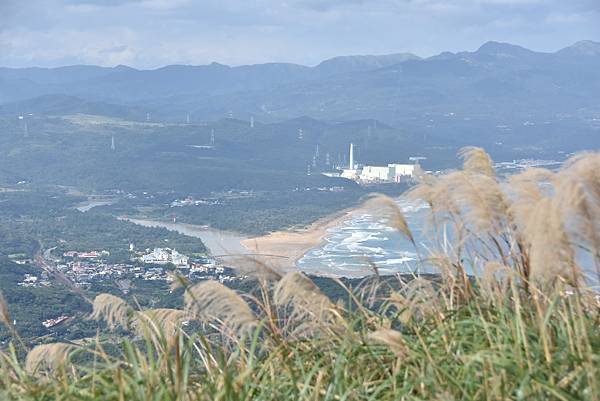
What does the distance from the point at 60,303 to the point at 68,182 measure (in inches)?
1245

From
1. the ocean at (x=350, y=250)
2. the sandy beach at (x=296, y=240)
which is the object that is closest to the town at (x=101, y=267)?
the sandy beach at (x=296, y=240)

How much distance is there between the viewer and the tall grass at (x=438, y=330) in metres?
1.86

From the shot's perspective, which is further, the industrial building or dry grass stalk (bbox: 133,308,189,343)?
the industrial building

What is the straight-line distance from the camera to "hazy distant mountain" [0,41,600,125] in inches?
3250

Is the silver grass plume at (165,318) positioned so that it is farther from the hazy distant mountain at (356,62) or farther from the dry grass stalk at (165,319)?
the hazy distant mountain at (356,62)

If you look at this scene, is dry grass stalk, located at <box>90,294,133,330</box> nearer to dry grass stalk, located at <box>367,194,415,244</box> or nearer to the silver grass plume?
the silver grass plume

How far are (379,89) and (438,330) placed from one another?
100281 millimetres

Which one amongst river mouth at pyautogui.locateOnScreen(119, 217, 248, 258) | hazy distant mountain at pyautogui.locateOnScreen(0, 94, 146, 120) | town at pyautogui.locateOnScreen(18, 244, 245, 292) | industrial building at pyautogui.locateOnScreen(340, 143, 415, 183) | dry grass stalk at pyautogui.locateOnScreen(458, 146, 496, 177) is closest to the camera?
dry grass stalk at pyautogui.locateOnScreen(458, 146, 496, 177)

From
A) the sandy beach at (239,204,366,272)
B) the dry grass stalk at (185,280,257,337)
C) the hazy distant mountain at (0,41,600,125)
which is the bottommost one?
the hazy distant mountain at (0,41,600,125)

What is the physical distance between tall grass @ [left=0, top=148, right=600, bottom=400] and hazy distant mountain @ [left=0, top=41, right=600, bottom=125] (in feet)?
215

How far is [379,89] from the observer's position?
→ 101438 millimetres

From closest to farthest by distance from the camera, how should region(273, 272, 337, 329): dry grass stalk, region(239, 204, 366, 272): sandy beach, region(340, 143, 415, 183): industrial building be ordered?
region(273, 272, 337, 329): dry grass stalk < region(239, 204, 366, 272): sandy beach < region(340, 143, 415, 183): industrial building

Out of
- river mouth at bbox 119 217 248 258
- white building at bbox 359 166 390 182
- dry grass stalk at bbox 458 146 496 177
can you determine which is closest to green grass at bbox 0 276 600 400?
dry grass stalk at bbox 458 146 496 177

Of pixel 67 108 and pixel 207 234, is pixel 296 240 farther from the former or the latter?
pixel 67 108
